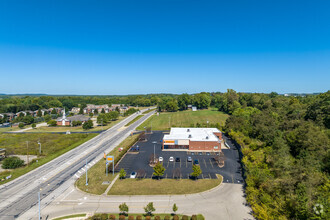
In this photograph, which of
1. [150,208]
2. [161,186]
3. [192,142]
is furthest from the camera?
[192,142]

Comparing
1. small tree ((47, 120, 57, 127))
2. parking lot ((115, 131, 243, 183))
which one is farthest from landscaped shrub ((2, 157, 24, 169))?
small tree ((47, 120, 57, 127))

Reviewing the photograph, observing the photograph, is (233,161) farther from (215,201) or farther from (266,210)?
(266,210)

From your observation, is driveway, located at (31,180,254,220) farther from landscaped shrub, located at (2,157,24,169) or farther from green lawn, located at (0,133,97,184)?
landscaped shrub, located at (2,157,24,169)

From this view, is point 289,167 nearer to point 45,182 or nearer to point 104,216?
point 104,216

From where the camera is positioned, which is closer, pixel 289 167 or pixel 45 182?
pixel 289 167

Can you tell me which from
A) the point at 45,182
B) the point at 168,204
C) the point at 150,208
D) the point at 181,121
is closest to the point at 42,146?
the point at 45,182

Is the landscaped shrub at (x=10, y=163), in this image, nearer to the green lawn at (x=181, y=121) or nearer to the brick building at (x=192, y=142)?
the brick building at (x=192, y=142)

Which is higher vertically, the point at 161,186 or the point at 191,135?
the point at 191,135
